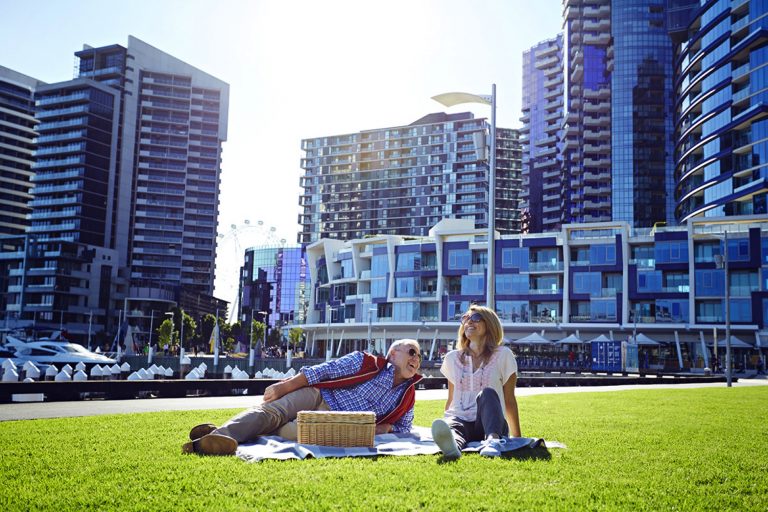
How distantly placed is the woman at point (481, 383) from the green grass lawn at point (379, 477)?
0.64 m

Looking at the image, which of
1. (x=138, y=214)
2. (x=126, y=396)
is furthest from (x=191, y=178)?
(x=126, y=396)

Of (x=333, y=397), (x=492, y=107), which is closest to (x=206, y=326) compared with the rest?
(x=492, y=107)

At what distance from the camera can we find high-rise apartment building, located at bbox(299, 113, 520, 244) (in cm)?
14300

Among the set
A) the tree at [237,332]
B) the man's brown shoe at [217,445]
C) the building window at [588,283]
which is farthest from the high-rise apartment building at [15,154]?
the man's brown shoe at [217,445]

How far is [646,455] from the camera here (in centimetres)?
755

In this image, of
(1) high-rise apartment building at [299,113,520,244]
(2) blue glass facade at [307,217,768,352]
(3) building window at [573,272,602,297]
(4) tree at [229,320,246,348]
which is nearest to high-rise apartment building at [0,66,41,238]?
(4) tree at [229,320,246,348]

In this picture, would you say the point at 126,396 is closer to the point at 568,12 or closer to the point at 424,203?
the point at 568,12

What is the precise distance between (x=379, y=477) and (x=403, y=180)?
14468 centimetres

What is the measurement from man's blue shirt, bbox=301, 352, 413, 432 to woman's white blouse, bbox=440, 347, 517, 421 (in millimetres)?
566

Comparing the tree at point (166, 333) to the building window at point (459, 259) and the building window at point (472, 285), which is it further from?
the building window at point (472, 285)

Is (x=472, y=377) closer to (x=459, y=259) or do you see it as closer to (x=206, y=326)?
(x=459, y=259)

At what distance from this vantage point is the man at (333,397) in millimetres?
7234

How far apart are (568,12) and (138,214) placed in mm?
79284

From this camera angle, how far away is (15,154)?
12800cm
